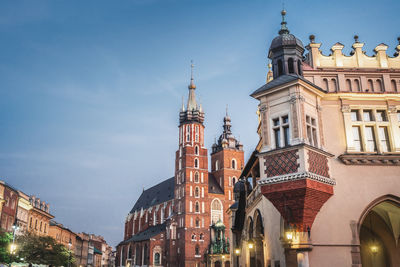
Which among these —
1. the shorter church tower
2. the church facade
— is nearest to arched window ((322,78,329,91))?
the church facade

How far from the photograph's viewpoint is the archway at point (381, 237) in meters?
21.4

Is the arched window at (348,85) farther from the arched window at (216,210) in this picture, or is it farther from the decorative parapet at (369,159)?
the arched window at (216,210)

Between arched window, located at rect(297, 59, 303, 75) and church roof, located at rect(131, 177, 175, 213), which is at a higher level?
church roof, located at rect(131, 177, 175, 213)

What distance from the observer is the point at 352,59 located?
2167cm

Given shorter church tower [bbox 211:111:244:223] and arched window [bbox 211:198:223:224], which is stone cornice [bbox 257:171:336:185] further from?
shorter church tower [bbox 211:111:244:223]

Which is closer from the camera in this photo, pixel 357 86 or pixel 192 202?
pixel 357 86

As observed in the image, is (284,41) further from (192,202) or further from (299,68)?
(192,202)

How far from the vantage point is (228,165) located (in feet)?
320

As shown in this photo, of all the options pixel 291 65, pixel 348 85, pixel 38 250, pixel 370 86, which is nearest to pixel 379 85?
pixel 370 86

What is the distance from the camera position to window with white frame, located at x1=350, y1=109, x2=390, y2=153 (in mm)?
20078

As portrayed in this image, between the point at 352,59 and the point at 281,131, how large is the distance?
639cm

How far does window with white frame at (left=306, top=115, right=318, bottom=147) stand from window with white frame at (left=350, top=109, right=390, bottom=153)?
217 cm

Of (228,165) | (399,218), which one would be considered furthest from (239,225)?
(228,165)

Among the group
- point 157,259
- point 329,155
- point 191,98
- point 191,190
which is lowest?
point 157,259
